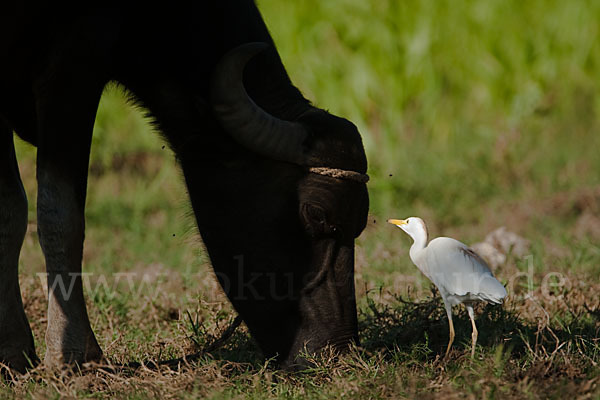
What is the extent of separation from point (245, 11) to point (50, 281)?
1.20 m

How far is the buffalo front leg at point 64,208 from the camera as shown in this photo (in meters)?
2.97

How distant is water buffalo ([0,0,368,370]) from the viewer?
298 cm

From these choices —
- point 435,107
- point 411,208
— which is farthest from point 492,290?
point 435,107

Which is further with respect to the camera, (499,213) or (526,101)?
(526,101)

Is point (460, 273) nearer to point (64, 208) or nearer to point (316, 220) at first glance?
point (316, 220)

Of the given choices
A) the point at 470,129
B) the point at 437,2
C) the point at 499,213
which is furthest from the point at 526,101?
the point at 499,213

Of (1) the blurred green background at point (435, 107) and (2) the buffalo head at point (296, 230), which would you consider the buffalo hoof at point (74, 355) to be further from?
(1) the blurred green background at point (435, 107)

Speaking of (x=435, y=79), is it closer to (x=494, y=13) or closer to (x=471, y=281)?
(x=494, y=13)

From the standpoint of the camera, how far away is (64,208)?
9.89ft

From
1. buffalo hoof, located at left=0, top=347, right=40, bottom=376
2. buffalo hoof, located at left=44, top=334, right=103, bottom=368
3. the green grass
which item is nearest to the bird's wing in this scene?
the green grass

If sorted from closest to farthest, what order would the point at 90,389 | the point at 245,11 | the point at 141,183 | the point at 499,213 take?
1. the point at 90,389
2. the point at 245,11
3. the point at 499,213
4. the point at 141,183

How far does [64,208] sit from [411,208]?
4.38 metres

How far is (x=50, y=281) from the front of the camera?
3021 mm

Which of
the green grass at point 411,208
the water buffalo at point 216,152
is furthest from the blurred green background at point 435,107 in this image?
the water buffalo at point 216,152
